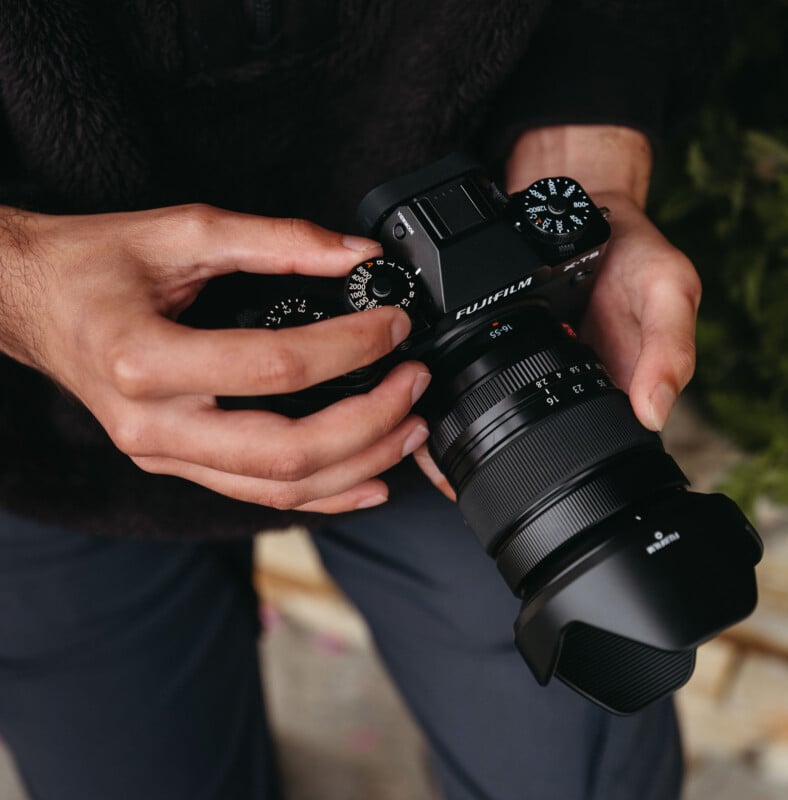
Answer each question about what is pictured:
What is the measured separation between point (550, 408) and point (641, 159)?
293mm

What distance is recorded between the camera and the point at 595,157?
725 mm

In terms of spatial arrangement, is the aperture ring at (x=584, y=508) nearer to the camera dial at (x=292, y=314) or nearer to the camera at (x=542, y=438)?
the camera at (x=542, y=438)

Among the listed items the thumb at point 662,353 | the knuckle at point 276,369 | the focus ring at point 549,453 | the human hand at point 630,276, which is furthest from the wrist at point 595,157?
the knuckle at point 276,369

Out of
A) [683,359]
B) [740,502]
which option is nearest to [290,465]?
[683,359]

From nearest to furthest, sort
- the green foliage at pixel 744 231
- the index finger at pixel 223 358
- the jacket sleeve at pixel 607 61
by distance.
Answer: the index finger at pixel 223 358
the jacket sleeve at pixel 607 61
the green foliage at pixel 744 231

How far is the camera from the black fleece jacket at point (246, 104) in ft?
1.85

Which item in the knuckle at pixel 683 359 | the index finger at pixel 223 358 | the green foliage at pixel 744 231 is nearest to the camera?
the index finger at pixel 223 358

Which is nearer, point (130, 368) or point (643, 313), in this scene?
point (130, 368)

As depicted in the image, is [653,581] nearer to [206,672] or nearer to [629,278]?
[629,278]

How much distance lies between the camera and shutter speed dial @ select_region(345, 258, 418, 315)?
53 cm

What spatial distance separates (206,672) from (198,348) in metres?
0.43

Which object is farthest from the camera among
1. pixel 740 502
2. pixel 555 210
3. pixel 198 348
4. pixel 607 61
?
pixel 740 502

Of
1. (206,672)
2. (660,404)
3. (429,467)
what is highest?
(660,404)

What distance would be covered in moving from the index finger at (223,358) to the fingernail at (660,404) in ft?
0.64
